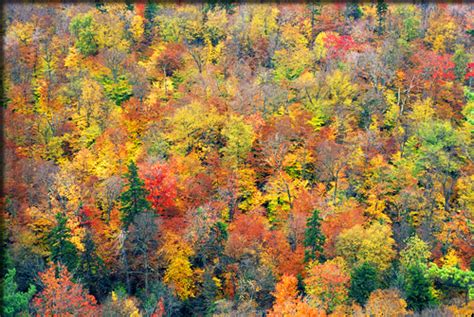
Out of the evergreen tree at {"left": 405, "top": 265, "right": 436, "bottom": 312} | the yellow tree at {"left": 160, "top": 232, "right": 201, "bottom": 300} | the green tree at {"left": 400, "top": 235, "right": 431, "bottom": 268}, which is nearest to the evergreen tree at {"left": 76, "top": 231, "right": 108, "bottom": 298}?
the yellow tree at {"left": 160, "top": 232, "right": 201, "bottom": 300}

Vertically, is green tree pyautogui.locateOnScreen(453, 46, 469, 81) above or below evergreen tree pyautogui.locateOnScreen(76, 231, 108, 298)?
above

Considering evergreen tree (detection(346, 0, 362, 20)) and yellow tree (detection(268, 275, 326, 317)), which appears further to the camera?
evergreen tree (detection(346, 0, 362, 20))

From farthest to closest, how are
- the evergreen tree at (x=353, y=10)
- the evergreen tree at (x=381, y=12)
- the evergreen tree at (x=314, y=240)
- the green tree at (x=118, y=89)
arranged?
the evergreen tree at (x=353, y=10)
the evergreen tree at (x=381, y=12)
the green tree at (x=118, y=89)
the evergreen tree at (x=314, y=240)

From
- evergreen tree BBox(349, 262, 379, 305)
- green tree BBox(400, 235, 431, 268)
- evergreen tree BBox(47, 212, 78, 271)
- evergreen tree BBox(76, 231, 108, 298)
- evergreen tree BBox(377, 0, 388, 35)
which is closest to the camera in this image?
evergreen tree BBox(349, 262, 379, 305)

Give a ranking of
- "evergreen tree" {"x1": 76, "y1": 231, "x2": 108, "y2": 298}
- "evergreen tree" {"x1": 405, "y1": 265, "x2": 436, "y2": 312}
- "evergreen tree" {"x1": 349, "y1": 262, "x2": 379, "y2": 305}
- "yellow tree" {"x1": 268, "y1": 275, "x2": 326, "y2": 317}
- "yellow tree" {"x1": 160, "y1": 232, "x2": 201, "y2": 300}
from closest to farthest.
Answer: "yellow tree" {"x1": 268, "y1": 275, "x2": 326, "y2": 317}, "evergreen tree" {"x1": 405, "y1": 265, "x2": 436, "y2": 312}, "evergreen tree" {"x1": 349, "y1": 262, "x2": 379, "y2": 305}, "evergreen tree" {"x1": 76, "y1": 231, "x2": 108, "y2": 298}, "yellow tree" {"x1": 160, "y1": 232, "x2": 201, "y2": 300}

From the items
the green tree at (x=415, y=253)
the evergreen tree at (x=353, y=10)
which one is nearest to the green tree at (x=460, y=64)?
the evergreen tree at (x=353, y=10)

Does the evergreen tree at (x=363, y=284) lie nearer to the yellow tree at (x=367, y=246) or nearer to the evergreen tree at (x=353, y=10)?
the yellow tree at (x=367, y=246)

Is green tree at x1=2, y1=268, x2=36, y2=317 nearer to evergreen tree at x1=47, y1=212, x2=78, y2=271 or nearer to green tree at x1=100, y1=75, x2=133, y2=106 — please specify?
evergreen tree at x1=47, y1=212, x2=78, y2=271
